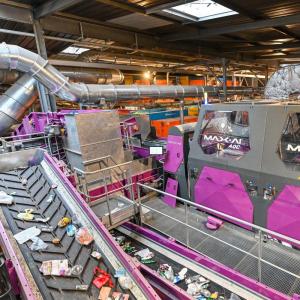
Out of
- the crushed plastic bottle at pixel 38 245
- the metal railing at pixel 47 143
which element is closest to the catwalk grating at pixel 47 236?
the crushed plastic bottle at pixel 38 245

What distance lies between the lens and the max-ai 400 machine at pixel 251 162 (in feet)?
11.2

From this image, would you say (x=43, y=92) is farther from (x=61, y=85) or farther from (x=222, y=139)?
(x=222, y=139)

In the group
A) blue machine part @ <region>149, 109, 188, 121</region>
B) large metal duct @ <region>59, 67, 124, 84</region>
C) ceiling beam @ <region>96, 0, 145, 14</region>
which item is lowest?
blue machine part @ <region>149, 109, 188, 121</region>

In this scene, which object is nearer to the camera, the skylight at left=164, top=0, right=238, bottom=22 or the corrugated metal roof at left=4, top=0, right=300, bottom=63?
the corrugated metal roof at left=4, top=0, right=300, bottom=63

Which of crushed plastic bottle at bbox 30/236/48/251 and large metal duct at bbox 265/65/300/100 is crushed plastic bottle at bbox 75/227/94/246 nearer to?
crushed plastic bottle at bbox 30/236/48/251

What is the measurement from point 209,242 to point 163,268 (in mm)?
975

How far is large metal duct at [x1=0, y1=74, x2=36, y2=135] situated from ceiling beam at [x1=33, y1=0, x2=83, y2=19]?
1.76 metres

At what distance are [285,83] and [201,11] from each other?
4.14m

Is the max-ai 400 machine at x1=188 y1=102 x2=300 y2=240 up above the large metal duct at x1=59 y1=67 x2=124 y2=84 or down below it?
below

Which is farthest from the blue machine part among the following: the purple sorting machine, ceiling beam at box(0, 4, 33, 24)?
ceiling beam at box(0, 4, 33, 24)

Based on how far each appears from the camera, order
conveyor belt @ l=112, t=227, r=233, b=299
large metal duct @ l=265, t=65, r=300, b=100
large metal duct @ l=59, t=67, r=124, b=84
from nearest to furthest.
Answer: conveyor belt @ l=112, t=227, r=233, b=299, large metal duct @ l=265, t=65, r=300, b=100, large metal duct @ l=59, t=67, r=124, b=84

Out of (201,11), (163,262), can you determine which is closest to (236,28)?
(201,11)

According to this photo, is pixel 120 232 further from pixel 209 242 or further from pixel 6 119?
pixel 6 119

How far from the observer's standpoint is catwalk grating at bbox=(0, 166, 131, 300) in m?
2.11
